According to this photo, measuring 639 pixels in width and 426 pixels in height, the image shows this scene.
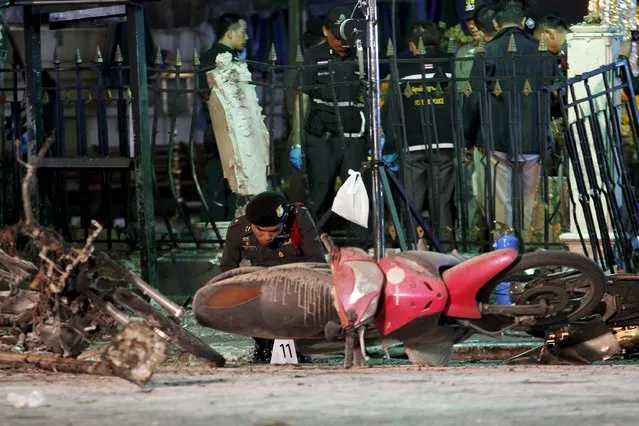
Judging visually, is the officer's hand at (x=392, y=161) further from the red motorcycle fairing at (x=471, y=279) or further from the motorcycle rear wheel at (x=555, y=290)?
the red motorcycle fairing at (x=471, y=279)

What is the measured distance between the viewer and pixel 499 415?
23.8ft

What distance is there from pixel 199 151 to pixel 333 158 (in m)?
7.30

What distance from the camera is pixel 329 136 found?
1597 cm

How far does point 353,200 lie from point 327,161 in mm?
2899

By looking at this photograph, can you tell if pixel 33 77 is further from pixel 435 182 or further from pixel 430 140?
pixel 435 182

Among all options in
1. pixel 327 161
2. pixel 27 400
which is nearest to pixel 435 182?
pixel 327 161

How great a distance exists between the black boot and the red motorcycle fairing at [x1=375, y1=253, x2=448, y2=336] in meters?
2.06

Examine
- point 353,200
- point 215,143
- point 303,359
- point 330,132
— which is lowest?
point 303,359

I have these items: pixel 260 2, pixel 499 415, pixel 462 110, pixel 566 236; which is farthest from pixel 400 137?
pixel 499 415

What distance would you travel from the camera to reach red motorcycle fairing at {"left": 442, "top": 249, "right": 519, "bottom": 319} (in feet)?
31.0

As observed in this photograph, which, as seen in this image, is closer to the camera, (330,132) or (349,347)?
(349,347)

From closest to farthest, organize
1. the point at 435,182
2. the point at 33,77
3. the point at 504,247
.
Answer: the point at 504,247 → the point at 33,77 → the point at 435,182

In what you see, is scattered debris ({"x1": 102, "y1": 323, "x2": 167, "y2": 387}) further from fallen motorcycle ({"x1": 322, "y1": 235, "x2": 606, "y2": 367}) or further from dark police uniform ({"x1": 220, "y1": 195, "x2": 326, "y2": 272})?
dark police uniform ({"x1": 220, "y1": 195, "x2": 326, "y2": 272})

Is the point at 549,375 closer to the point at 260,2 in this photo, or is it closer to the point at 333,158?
the point at 333,158
